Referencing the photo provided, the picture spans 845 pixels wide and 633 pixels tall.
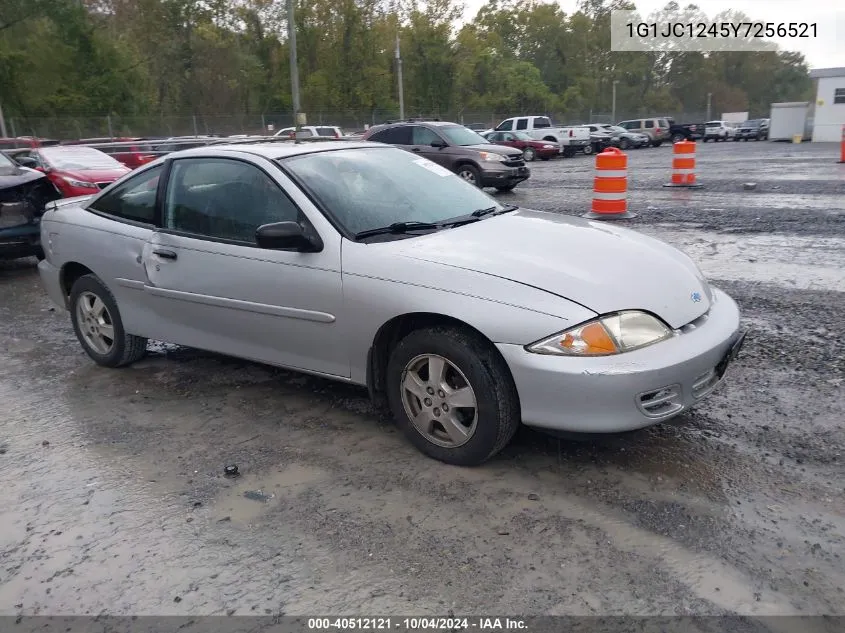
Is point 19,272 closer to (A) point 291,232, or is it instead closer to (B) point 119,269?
(B) point 119,269

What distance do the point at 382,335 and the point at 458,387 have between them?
0.49 m

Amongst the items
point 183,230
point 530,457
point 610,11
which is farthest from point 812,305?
point 610,11

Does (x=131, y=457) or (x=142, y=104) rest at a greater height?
(x=142, y=104)

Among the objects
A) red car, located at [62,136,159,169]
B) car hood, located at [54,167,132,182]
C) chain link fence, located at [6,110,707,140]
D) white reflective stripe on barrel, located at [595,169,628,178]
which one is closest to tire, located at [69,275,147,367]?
car hood, located at [54,167,132,182]

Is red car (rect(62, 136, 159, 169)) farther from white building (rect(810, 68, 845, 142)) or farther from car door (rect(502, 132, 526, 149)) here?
white building (rect(810, 68, 845, 142))

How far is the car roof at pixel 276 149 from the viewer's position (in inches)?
174

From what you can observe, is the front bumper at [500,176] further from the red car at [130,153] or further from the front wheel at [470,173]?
the red car at [130,153]

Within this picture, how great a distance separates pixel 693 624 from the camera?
249 cm

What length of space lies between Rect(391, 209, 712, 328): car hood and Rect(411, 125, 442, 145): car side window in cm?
1322

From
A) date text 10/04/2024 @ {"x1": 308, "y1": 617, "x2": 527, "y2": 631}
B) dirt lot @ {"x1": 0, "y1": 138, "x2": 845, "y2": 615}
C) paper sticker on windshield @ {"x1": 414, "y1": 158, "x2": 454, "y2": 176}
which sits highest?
paper sticker on windshield @ {"x1": 414, "y1": 158, "x2": 454, "y2": 176}

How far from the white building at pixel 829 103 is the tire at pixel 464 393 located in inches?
1615

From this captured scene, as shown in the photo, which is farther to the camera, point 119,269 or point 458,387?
point 119,269

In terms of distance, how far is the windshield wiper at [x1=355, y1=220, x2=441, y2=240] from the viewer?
390 cm

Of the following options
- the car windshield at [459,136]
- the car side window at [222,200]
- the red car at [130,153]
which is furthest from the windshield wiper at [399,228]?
the red car at [130,153]
